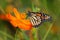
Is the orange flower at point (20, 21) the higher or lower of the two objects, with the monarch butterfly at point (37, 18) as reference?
lower

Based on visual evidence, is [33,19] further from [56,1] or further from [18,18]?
[56,1]

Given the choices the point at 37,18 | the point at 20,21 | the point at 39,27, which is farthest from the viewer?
the point at 39,27

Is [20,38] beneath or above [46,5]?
beneath

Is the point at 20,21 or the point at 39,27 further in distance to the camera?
the point at 39,27

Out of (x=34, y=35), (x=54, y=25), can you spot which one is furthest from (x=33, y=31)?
(x=54, y=25)

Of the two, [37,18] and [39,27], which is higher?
[37,18]

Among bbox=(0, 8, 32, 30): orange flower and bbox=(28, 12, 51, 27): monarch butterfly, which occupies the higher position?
bbox=(28, 12, 51, 27): monarch butterfly

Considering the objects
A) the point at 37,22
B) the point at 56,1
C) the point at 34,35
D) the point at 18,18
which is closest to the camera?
the point at 37,22

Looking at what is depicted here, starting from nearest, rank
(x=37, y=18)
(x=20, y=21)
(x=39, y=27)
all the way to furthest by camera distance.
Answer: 1. (x=37, y=18)
2. (x=20, y=21)
3. (x=39, y=27)
